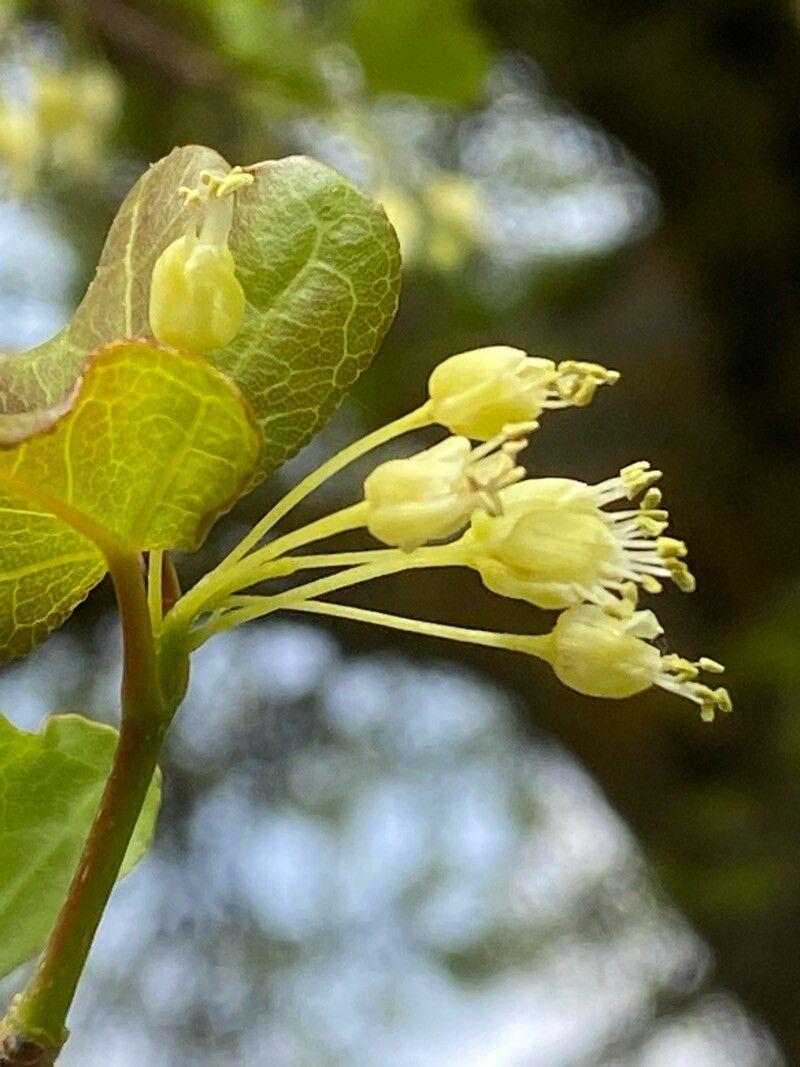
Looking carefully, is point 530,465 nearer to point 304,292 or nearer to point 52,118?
point 52,118

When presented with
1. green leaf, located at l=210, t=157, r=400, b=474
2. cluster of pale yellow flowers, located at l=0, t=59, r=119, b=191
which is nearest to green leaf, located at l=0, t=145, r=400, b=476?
green leaf, located at l=210, t=157, r=400, b=474

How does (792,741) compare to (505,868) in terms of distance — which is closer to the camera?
(792,741)

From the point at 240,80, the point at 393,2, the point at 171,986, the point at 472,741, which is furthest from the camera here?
the point at 472,741

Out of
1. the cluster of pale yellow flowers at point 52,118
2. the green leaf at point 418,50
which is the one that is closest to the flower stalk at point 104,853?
the cluster of pale yellow flowers at point 52,118

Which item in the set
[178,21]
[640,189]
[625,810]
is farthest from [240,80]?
[625,810]

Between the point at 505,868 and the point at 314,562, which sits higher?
→ the point at 314,562

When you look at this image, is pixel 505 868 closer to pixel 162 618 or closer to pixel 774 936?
pixel 774 936
